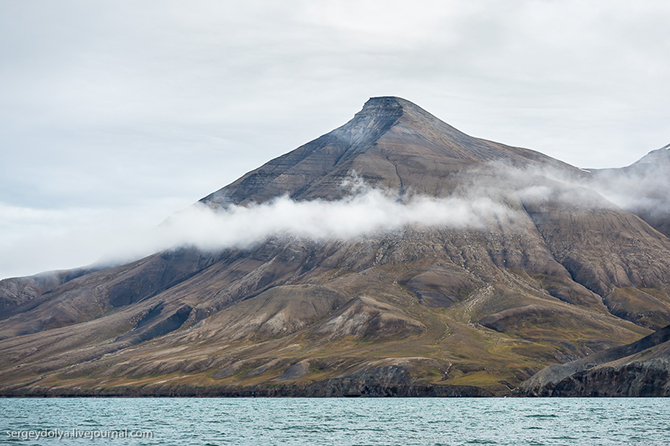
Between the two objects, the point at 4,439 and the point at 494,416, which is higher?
the point at 4,439

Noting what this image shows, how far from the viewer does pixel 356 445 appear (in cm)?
10012

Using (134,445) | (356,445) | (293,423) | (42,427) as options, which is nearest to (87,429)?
(42,427)

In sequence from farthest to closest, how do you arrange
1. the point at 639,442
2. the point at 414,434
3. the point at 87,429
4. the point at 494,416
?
the point at 494,416, the point at 87,429, the point at 414,434, the point at 639,442

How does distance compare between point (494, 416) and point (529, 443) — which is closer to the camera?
point (529, 443)

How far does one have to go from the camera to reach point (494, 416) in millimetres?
155625

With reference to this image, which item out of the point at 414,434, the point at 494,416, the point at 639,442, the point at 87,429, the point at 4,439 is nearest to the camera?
the point at 639,442

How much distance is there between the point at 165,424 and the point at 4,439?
3964 cm

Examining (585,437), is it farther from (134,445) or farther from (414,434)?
(134,445)

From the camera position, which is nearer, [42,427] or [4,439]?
[4,439]

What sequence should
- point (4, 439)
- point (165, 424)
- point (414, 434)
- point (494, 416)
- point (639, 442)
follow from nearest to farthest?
point (639, 442), point (4, 439), point (414, 434), point (165, 424), point (494, 416)

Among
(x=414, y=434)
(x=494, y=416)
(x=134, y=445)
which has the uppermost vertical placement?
(x=134, y=445)

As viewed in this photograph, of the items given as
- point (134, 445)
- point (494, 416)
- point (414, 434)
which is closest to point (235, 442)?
point (134, 445)

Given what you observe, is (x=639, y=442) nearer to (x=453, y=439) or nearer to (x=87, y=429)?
(x=453, y=439)

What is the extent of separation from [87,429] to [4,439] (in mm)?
22087
